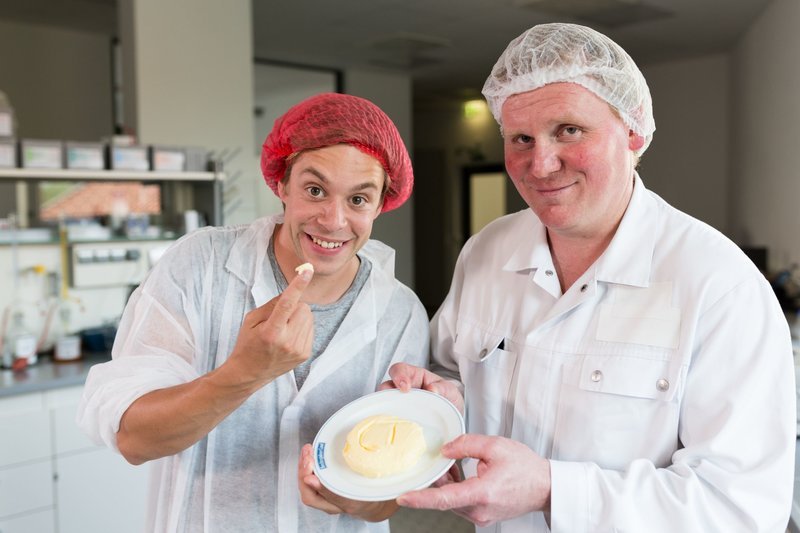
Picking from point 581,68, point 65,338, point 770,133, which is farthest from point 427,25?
point 581,68

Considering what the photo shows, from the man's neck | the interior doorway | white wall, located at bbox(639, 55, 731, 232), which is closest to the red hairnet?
the man's neck

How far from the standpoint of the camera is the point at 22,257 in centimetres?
302

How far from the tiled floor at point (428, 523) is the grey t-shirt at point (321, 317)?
7.09 feet

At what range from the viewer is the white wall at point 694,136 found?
6988mm

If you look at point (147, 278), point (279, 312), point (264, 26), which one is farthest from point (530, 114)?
point (264, 26)

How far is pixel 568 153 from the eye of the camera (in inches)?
46.8

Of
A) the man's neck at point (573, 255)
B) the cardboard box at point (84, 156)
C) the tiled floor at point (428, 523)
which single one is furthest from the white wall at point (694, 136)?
the man's neck at point (573, 255)

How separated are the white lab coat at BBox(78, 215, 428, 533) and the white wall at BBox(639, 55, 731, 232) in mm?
6349

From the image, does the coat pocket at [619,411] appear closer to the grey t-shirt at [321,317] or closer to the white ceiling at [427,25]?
the grey t-shirt at [321,317]

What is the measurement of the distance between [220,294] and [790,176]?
440 cm

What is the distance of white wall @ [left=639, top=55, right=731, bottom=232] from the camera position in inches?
275

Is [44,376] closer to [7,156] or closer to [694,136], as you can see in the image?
[7,156]

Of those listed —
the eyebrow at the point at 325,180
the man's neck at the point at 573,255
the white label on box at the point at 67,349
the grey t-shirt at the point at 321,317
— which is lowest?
the white label on box at the point at 67,349

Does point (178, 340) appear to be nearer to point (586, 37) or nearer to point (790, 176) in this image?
point (586, 37)
